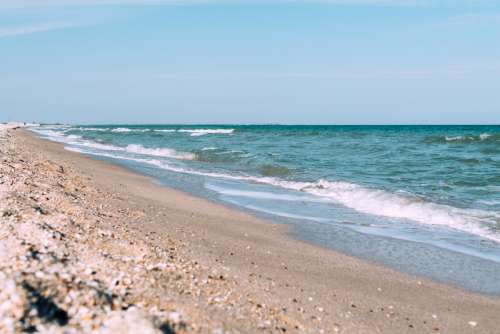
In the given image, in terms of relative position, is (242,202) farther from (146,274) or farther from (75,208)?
(146,274)

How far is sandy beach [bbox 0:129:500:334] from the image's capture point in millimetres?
3936

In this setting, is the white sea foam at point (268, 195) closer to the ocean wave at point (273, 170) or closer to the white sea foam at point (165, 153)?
the ocean wave at point (273, 170)

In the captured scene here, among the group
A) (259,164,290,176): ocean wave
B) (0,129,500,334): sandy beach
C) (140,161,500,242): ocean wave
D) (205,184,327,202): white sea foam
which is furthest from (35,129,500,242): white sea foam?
(0,129,500,334): sandy beach

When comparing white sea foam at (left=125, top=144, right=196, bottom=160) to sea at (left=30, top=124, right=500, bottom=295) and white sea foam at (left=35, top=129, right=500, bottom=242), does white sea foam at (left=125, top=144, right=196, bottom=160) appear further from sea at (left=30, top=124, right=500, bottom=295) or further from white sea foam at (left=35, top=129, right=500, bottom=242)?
white sea foam at (left=35, top=129, right=500, bottom=242)

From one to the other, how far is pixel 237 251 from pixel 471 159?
19.3 metres

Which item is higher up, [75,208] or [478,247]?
[75,208]

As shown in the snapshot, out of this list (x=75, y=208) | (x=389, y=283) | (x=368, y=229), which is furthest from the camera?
(x=368, y=229)

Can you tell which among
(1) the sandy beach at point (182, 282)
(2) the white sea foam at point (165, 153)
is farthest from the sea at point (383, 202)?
(2) the white sea foam at point (165, 153)

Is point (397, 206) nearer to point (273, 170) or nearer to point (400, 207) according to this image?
point (400, 207)

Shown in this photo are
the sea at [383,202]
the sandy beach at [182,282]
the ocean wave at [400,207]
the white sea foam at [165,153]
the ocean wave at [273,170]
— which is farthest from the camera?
the white sea foam at [165,153]

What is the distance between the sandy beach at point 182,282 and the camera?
3.94m

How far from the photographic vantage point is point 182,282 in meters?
5.04

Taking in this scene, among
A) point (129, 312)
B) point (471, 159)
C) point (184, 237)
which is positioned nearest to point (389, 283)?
point (184, 237)

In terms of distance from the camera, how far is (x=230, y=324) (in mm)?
4234
